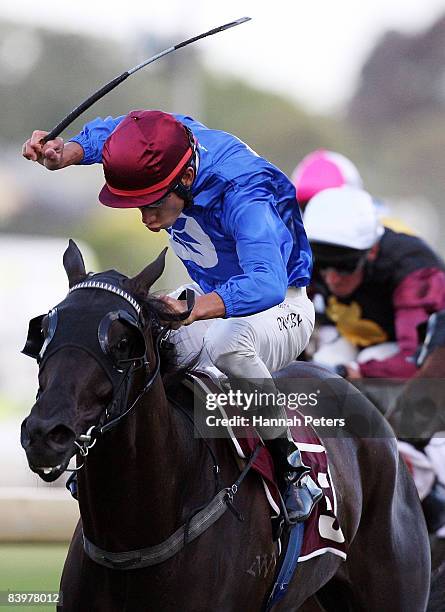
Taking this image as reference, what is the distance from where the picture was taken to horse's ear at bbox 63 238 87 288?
11.4 feet

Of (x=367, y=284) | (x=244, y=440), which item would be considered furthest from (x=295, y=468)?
(x=367, y=284)

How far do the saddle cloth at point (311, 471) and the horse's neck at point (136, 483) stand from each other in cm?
29

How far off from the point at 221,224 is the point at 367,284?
111 inches

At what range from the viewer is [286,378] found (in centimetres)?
453

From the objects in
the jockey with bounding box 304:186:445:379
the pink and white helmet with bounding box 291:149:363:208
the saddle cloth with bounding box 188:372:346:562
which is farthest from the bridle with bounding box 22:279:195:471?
the pink and white helmet with bounding box 291:149:363:208

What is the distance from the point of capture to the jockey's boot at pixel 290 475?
154 inches

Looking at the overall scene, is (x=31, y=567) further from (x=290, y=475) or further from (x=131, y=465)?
(x=131, y=465)

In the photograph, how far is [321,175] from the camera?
27.0ft

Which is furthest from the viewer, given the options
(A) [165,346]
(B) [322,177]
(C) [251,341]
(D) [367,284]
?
(B) [322,177]

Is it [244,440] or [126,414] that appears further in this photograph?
[244,440]

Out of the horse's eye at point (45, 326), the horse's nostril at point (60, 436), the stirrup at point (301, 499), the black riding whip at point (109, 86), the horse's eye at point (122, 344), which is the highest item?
the black riding whip at point (109, 86)

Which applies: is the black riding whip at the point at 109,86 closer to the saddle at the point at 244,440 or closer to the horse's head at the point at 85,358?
the horse's head at the point at 85,358

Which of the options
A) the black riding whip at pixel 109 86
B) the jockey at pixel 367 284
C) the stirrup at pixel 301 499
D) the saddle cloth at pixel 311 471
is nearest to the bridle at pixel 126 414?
the saddle cloth at pixel 311 471

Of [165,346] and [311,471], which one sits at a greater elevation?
[165,346]
